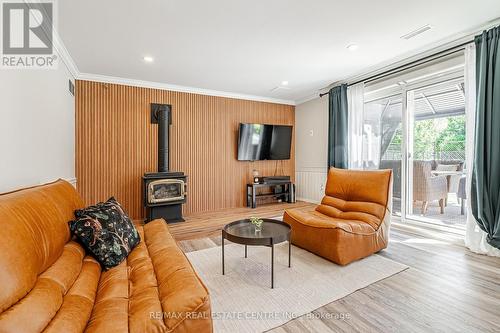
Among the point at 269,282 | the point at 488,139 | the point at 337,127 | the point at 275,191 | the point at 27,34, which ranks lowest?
the point at 269,282

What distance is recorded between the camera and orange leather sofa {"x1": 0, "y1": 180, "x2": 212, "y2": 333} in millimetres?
907

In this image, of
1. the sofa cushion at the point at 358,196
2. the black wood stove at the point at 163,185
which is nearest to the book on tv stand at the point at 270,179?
the black wood stove at the point at 163,185

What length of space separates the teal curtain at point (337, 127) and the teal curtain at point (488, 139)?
1956 mm

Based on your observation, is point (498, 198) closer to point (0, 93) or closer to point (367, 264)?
point (367, 264)

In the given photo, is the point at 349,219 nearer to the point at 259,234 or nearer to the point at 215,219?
the point at 259,234

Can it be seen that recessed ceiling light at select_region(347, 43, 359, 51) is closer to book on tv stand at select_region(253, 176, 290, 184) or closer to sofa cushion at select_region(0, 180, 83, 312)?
book on tv stand at select_region(253, 176, 290, 184)

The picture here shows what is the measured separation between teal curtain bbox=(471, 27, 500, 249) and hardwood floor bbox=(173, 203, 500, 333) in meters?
0.44

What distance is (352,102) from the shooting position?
4.39 m

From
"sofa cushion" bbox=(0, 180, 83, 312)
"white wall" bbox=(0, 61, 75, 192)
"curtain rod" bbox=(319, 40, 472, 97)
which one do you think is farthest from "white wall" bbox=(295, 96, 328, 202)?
"sofa cushion" bbox=(0, 180, 83, 312)

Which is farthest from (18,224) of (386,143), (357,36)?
(386,143)

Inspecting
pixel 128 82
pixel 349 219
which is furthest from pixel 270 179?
pixel 128 82

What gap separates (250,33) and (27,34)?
2183mm

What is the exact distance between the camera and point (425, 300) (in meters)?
1.80

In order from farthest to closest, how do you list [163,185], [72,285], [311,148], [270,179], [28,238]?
[311,148] < [270,179] < [163,185] < [72,285] < [28,238]
